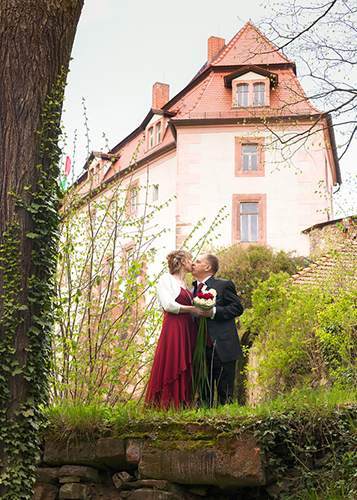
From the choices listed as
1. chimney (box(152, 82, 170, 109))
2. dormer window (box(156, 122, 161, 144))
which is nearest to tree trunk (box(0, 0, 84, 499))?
dormer window (box(156, 122, 161, 144))

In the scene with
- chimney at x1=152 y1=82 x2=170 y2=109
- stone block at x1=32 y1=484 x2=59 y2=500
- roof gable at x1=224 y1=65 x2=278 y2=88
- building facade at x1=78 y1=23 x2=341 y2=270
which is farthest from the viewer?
chimney at x1=152 y1=82 x2=170 y2=109

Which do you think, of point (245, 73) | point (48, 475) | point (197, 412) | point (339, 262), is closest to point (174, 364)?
point (197, 412)

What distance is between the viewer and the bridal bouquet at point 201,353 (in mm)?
5305

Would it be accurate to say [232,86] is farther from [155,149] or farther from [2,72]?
[2,72]

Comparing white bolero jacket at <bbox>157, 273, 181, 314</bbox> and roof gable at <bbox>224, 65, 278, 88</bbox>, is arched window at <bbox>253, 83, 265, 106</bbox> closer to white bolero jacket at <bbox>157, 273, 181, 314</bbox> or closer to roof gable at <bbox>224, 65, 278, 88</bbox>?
roof gable at <bbox>224, 65, 278, 88</bbox>

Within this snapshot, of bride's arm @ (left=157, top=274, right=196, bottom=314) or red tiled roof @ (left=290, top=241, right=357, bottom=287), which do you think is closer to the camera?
bride's arm @ (left=157, top=274, right=196, bottom=314)

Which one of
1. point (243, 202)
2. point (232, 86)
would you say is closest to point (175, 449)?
point (243, 202)

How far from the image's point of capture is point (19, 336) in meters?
4.53

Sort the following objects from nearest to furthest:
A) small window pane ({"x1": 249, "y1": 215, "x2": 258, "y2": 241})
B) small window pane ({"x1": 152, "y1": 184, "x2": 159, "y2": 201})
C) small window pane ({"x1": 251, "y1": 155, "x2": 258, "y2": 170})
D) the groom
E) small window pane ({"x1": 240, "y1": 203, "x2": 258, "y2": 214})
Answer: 1. the groom
2. small window pane ({"x1": 249, "y1": 215, "x2": 258, "y2": 241})
3. small window pane ({"x1": 240, "y1": 203, "x2": 258, "y2": 214})
4. small window pane ({"x1": 251, "y1": 155, "x2": 258, "y2": 170})
5. small window pane ({"x1": 152, "y1": 184, "x2": 159, "y2": 201})

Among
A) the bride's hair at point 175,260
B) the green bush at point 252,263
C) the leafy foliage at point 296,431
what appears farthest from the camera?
the green bush at point 252,263

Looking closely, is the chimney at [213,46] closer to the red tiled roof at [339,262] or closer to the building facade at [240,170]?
the building facade at [240,170]

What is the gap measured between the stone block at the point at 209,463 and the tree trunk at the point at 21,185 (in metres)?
0.96

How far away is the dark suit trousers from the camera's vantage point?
5.43 meters

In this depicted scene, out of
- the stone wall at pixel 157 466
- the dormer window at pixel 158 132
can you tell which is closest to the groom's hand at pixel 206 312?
the stone wall at pixel 157 466
